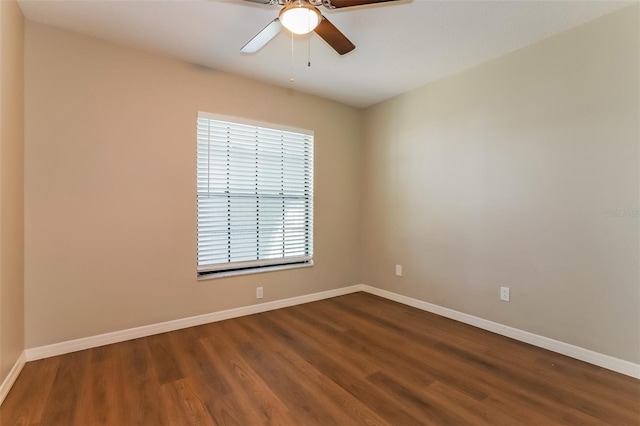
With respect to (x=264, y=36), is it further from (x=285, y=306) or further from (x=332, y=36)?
(x=285, y=306)

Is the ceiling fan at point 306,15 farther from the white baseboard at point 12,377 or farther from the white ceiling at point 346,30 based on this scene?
the white baseboard at point 12,377

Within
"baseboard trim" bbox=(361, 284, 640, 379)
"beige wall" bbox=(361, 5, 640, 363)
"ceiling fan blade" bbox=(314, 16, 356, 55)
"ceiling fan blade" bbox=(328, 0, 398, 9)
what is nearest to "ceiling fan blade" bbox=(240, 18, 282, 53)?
"ceiling fan blade" bbox=(314, 16, 356, 55)

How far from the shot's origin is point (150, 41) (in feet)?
8.29

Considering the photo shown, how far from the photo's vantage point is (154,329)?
2.72 meters

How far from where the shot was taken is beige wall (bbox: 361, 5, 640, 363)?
84.0 inches

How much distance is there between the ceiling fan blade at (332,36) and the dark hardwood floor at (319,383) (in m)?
2.22

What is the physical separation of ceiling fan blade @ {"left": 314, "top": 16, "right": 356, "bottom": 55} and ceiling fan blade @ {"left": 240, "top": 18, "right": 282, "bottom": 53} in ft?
0.82

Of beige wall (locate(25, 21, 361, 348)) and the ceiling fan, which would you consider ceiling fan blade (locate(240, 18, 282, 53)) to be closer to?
the ceiling fan

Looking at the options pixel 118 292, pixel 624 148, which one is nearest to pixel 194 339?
pixel 118 292

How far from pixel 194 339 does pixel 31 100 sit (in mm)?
2235

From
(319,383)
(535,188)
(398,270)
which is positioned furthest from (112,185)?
(535,188)

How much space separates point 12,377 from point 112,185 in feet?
4.74

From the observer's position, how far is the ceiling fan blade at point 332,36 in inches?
70.4

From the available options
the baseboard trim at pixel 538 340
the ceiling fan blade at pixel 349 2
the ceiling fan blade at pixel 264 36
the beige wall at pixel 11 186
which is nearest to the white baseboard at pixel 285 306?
the baseboard trim at pixel 538 340
